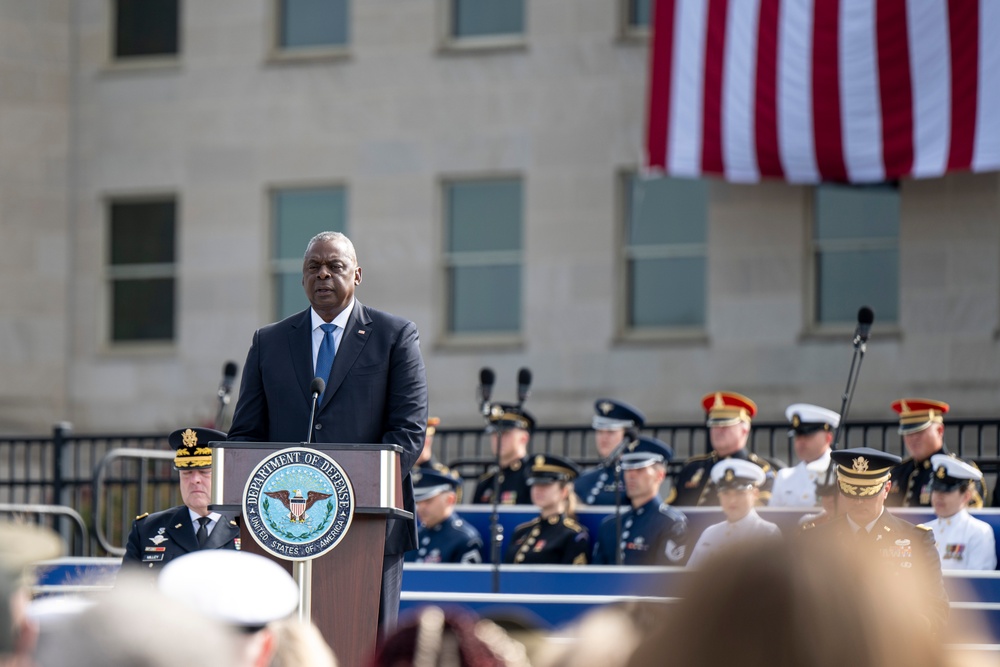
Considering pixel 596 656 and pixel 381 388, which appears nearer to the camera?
pixel 596 656

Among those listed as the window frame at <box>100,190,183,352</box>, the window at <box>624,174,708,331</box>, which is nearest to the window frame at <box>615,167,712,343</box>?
the window at <box>624,174,708,331</box>

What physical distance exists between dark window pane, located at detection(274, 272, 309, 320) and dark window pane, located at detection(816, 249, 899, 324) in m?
5.64

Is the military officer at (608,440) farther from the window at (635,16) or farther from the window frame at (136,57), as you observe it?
the window frame at (136,57)

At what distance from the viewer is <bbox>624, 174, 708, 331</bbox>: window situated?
16984 millimetres

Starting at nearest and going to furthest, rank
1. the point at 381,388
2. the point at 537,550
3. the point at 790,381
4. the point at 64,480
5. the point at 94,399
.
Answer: the point at 381,388 < the point at 537,550 < the point at 64,480 < the point at 790,381 < the point at 94,399

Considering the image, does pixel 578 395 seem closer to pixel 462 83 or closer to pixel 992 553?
pixel 462 83

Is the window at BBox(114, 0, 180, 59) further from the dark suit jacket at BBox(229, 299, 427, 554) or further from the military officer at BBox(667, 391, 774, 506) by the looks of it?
the dark suit jacket at BBox(229, 299, 427, 554)

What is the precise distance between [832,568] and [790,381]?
14.6 metres

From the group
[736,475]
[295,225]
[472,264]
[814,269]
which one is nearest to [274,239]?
[295,225]

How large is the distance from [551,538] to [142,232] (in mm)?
10296

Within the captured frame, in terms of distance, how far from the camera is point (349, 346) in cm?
570

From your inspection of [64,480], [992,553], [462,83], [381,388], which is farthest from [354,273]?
[462,83]

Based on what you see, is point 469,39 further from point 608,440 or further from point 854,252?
point 608,440

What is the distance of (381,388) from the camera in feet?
18.7
